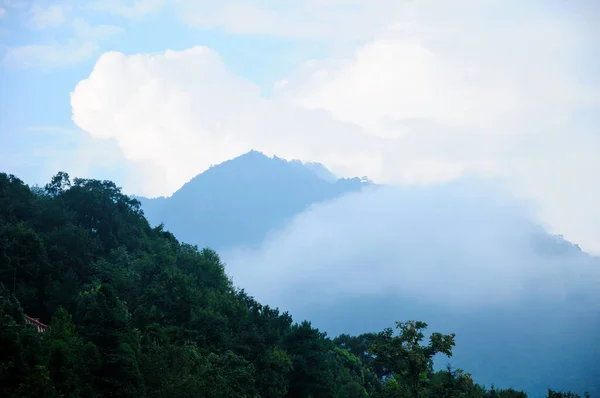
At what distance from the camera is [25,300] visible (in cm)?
4553

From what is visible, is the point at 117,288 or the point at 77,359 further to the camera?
the point at 117,288

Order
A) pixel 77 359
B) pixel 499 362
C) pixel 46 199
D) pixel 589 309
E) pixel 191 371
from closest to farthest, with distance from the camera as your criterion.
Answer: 1. pixel 77 359
2. pixel 191 371
3. pixel 46 199
4. pixel 499 362
5. pixel 589 309

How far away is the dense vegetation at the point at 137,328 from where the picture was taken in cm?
2602

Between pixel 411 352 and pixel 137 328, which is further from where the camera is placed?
pixel 411 352

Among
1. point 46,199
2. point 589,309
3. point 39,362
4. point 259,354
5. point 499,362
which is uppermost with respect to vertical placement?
point 589,309

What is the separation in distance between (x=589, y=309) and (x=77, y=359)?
195 meters

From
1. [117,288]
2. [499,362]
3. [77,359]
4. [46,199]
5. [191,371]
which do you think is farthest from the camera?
[499,362]

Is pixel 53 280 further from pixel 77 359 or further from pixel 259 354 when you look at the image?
pixel 77 359

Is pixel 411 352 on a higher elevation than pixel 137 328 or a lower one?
higher

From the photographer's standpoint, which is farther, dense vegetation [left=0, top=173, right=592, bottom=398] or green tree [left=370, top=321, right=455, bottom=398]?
green tree [left=370, top=321, right=455, bottom=398]

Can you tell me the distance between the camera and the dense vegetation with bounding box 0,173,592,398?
85.4ft

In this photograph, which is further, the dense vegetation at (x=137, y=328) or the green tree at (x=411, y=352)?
the green tree at (x=411, y=352)

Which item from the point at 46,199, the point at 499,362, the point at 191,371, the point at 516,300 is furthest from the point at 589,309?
the point at 191,371

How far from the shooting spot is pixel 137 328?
37.4 meters
